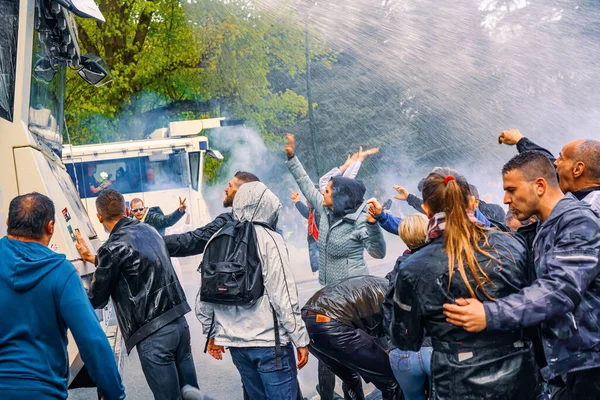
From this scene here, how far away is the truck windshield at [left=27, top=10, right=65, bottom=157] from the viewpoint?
435 cm

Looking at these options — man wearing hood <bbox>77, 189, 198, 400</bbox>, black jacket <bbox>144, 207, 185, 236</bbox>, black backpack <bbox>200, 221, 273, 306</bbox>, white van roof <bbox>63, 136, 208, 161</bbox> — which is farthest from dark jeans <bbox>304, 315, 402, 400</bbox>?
white van roof <bbox>63, 136, 208, 161</bbox>

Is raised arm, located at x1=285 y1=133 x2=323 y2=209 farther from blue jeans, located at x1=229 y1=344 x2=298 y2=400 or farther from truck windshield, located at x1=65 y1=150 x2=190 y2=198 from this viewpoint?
truck windshield, located at x1=65 y1=150 x2=190 y2=198

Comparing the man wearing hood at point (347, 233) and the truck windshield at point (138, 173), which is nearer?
the man wearing hood at point (347, 233)

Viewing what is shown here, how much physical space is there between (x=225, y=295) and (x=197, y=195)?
31.7ft

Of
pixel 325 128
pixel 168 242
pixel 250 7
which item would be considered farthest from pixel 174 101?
pixel 168 242

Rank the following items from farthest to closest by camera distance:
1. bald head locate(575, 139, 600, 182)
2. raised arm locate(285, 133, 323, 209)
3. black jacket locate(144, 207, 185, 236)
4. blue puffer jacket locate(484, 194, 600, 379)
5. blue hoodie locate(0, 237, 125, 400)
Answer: black jacket locate(144, 207, 185, 236) → raised arm locate(285, 133, 323, 209) → bald head locate(575, 139, 600, 182) → blue hoodie locate(0, 237, 125, 400) → blue puffer jacket locate(484, 194, 600, 379)

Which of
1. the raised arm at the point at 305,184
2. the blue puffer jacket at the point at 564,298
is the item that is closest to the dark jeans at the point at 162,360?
the raised arm at the point at 305,184

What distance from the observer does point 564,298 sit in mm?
3061

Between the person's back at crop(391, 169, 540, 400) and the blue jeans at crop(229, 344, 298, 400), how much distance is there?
4.71 ft

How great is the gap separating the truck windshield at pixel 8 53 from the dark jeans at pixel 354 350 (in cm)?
231

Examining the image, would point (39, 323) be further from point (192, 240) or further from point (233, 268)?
point (192, 240)

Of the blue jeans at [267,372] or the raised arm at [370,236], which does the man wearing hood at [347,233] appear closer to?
the raised arm at [370,236]

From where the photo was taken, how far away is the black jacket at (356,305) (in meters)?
5.02

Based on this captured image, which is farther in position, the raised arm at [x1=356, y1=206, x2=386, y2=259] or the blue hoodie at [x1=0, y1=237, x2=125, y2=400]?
the raised arm at [x1=356, y1=206, x2=386, y2=259]
